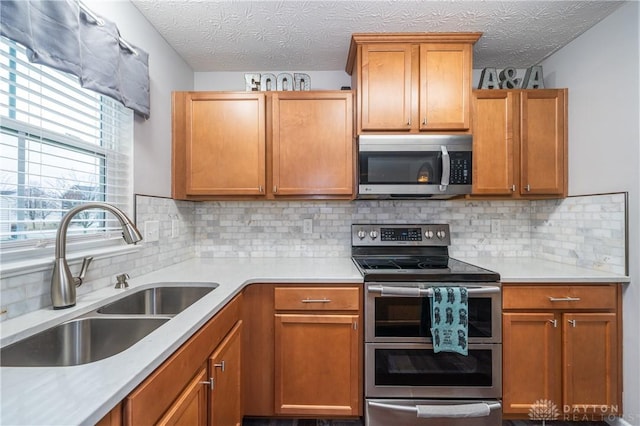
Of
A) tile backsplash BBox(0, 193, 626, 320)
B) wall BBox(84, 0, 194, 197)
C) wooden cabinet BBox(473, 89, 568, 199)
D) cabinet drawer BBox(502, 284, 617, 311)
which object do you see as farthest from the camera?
tile backsplash BBox(0, 193, 626, 320)

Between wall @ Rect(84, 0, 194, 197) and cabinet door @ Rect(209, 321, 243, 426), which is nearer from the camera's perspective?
cabinet door @ Rect(209, 321, 243, 426)

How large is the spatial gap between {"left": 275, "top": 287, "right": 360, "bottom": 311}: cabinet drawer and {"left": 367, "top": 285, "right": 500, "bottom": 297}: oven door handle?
12 centimetres

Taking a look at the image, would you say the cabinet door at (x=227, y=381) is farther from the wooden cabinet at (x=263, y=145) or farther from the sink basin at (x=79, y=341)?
the wooden cabinet at (x=263, y=145)

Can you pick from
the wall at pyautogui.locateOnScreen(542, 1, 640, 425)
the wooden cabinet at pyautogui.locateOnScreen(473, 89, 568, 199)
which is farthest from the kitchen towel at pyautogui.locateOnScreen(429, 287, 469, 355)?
the wall at pyautogui.locateOnScreen(542, 1, 640, 425)

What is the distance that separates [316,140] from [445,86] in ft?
3.01

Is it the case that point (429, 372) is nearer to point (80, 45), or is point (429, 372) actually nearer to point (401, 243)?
point (401, 243)

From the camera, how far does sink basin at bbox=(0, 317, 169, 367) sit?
2.98ft

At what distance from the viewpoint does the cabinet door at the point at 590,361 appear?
1.67 m

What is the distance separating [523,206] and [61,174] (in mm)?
2961

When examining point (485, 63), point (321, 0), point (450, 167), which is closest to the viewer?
point (321, 0)

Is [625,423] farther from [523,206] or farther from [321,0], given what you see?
[321,0]

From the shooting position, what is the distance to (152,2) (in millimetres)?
1606

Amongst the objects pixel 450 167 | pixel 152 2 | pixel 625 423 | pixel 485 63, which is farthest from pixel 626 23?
pixel 152 2

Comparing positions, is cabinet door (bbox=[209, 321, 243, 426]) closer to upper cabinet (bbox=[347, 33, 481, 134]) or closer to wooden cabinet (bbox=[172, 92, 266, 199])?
wooden cabinet (bbox=[172, 92, 266, 199])
